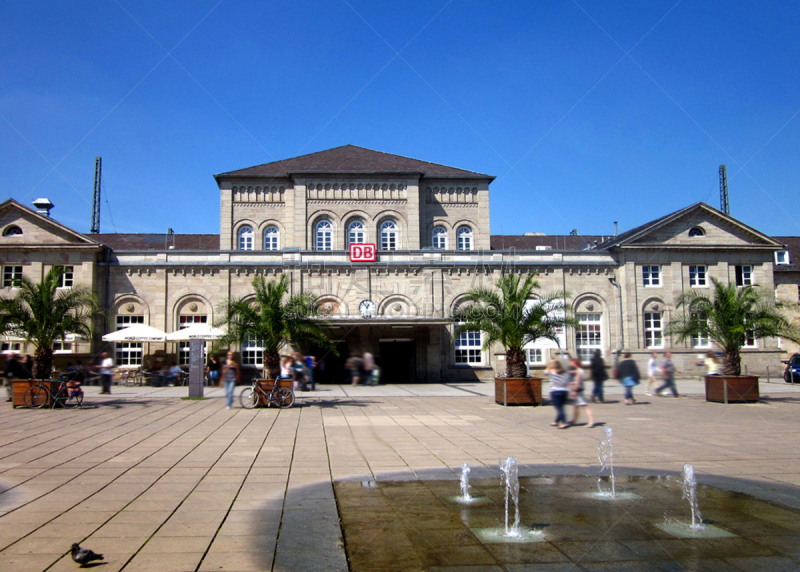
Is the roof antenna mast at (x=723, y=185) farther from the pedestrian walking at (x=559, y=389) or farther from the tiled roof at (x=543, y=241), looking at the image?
the pedestrian walking at (x=559, y=389)

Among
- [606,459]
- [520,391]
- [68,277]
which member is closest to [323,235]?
[68,277]

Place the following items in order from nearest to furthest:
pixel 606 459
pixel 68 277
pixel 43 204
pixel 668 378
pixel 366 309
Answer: pixel 606 459
pixel 668 378
pixel 68 277
pixel 366 309
pixel 43 204

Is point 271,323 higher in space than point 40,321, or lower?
lower

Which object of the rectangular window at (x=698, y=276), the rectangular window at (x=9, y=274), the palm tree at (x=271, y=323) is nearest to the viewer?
the palm tree at (x=271, y=323)

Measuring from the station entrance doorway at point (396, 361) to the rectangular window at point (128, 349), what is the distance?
12.5 metres

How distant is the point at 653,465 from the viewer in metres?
10.4

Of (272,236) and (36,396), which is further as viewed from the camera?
(272,236)

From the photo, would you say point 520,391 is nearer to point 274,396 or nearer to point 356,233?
point 274,396

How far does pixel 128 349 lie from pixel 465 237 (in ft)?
67.8

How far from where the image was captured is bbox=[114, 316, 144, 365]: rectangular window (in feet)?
110

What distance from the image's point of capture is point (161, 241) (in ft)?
163

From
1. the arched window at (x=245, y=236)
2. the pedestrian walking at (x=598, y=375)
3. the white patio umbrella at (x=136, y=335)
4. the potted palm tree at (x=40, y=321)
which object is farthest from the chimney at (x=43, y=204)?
the pedestrian walking at (x=598, y=375)

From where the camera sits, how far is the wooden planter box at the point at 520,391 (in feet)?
68.7

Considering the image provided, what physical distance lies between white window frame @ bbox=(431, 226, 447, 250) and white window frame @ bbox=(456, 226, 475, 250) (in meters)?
0.82
